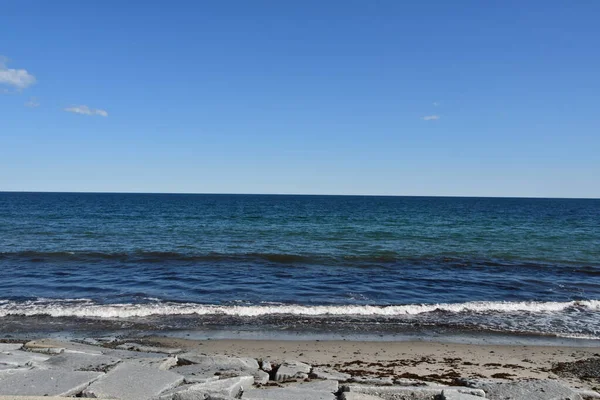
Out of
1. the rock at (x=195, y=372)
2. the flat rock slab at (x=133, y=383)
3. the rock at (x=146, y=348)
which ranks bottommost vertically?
the rock at (x=146, y=348)

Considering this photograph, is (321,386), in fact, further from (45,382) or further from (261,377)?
(45,382)

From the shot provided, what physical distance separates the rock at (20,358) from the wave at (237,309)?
4.16 m

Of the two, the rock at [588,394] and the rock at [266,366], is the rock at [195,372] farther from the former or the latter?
the rock at [588,394]

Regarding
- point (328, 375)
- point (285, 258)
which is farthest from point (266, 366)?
point (285, 258)

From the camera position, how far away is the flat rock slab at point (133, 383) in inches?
212

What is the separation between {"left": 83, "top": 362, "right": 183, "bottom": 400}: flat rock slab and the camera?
→ 538 cm

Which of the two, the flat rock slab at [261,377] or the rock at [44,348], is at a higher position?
the flat rock slab at [261,377]

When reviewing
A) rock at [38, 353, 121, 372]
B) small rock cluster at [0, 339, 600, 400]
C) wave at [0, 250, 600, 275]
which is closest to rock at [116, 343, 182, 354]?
small rock cluster at [0, 339, 600, 400]

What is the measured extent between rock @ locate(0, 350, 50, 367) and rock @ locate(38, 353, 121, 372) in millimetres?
172

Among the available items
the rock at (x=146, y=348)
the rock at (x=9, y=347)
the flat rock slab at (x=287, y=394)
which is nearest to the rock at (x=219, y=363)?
the rock at (x=146, y=348)

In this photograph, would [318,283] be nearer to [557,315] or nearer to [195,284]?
[195,284]

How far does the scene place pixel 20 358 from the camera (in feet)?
22.5

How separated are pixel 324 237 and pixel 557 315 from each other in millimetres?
19263

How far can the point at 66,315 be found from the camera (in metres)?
11.3
